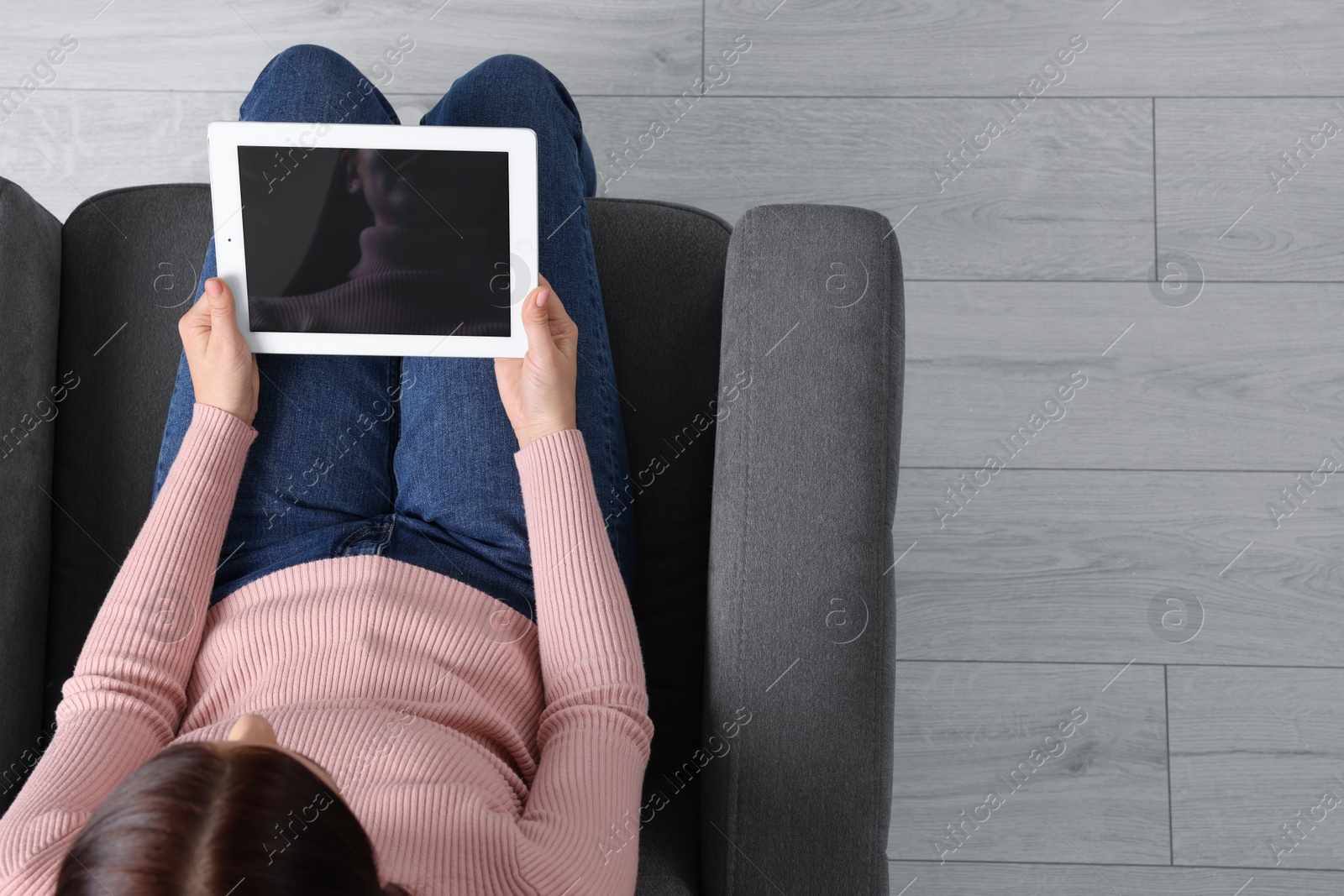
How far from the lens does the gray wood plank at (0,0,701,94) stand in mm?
1311

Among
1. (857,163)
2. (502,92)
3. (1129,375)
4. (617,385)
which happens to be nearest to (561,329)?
(617,385)

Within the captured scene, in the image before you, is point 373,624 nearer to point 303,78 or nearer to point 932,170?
point 303,78

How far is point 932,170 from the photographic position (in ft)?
4.20

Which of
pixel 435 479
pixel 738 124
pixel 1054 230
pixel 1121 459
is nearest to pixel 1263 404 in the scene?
pixel 1121 459

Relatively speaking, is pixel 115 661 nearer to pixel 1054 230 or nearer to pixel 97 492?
pixel 97 492

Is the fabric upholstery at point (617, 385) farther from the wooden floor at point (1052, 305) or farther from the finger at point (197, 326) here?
the wooden floor at point (1052, 305)

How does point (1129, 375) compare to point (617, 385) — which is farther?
point (1129, 375)

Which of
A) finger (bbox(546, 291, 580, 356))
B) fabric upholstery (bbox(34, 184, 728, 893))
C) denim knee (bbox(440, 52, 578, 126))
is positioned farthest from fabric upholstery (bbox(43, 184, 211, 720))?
finger (bbox(546, 291, 580, 356))

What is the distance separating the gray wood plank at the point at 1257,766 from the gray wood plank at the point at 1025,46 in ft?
2.47

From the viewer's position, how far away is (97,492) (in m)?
0.95

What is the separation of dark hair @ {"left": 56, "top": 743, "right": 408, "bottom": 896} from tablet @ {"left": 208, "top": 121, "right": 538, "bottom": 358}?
16.4 inches

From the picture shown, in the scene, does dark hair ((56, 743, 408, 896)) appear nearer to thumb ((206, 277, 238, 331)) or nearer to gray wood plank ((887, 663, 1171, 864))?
thumb ((206, 277, 238, 331))

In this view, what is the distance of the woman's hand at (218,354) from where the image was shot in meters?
0.83

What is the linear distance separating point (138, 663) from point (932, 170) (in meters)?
1.05
